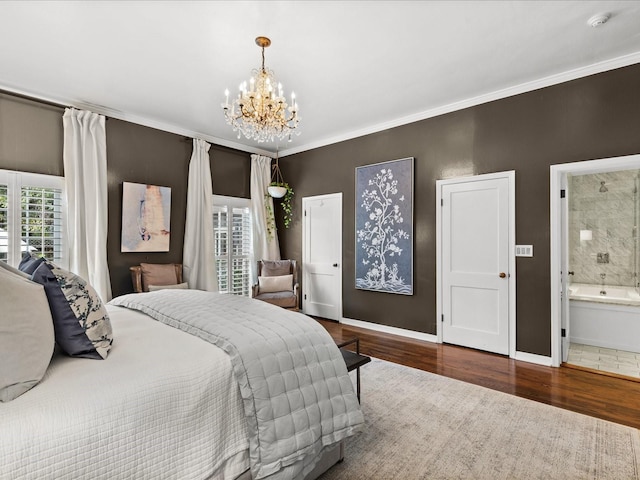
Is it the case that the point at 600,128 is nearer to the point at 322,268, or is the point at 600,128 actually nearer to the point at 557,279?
the point at 557,279

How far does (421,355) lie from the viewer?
366cm

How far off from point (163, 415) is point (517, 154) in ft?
12.7

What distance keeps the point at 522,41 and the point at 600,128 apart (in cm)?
116

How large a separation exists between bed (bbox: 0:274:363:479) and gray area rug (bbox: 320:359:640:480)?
1.29ft

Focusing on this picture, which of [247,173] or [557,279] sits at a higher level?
[247,173]

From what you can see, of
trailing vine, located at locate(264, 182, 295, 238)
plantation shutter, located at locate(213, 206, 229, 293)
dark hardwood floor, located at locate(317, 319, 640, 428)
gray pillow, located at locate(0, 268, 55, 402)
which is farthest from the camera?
trailing vine, located at locate(264, 182, 295, 238)

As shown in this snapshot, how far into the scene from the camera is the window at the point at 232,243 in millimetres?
5203

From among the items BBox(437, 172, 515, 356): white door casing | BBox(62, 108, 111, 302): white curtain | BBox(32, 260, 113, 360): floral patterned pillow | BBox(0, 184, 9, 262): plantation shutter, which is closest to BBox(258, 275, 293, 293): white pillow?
BBox(62, 108, 111, 302): white curtain

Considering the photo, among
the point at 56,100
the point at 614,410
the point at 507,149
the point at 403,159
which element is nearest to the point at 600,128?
the point at 507,149

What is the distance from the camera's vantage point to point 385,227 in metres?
4.60

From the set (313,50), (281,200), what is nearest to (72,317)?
(313,50)

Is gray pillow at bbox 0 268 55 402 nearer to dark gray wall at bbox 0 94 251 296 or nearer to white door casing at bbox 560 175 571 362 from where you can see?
dark gray wall at bbox 0 94 251 296

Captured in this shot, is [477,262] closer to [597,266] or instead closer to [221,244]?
[597,266]

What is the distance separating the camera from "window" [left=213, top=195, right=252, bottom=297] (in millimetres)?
5203
